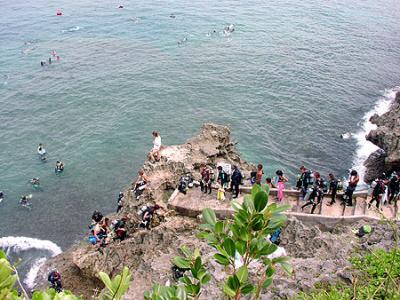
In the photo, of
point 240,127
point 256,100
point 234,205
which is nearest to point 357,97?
point 256,100

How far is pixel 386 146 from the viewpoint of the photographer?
28797mm

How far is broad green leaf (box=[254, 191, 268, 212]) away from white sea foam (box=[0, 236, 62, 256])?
2374cm

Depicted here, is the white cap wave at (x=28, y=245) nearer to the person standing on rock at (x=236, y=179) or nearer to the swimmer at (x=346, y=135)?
the person standing on rock at (x=236, y=179)

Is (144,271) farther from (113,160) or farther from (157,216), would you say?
(113,160)

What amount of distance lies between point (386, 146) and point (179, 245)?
2013cm

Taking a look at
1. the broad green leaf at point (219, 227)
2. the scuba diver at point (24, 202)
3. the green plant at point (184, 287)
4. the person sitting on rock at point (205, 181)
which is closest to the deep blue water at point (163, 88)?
the scuba diver at point (24, 202)

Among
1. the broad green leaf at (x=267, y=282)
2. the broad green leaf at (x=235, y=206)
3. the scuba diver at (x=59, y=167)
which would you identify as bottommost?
the scuba diver at (x=59, y=167)

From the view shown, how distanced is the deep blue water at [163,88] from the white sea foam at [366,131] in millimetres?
874

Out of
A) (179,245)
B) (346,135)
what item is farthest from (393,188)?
(346,135)

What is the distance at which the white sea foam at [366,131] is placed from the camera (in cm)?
3316

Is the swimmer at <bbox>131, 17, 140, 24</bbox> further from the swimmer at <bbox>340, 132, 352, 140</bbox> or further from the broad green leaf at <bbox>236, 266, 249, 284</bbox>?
the broad green leaf at <bbox>236, 266, 249, 284</bbox>

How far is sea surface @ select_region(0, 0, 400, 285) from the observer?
101 feet

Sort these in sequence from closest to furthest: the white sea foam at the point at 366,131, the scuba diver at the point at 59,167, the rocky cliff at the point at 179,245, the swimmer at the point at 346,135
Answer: the rocky cliff at the point at 179,245 < the scuba diver at the point at 59,167 < the white sea foam at the point at 366,131 < the swimmer at the point at 346,135

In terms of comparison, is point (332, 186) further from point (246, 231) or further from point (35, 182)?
point (35, 182)
